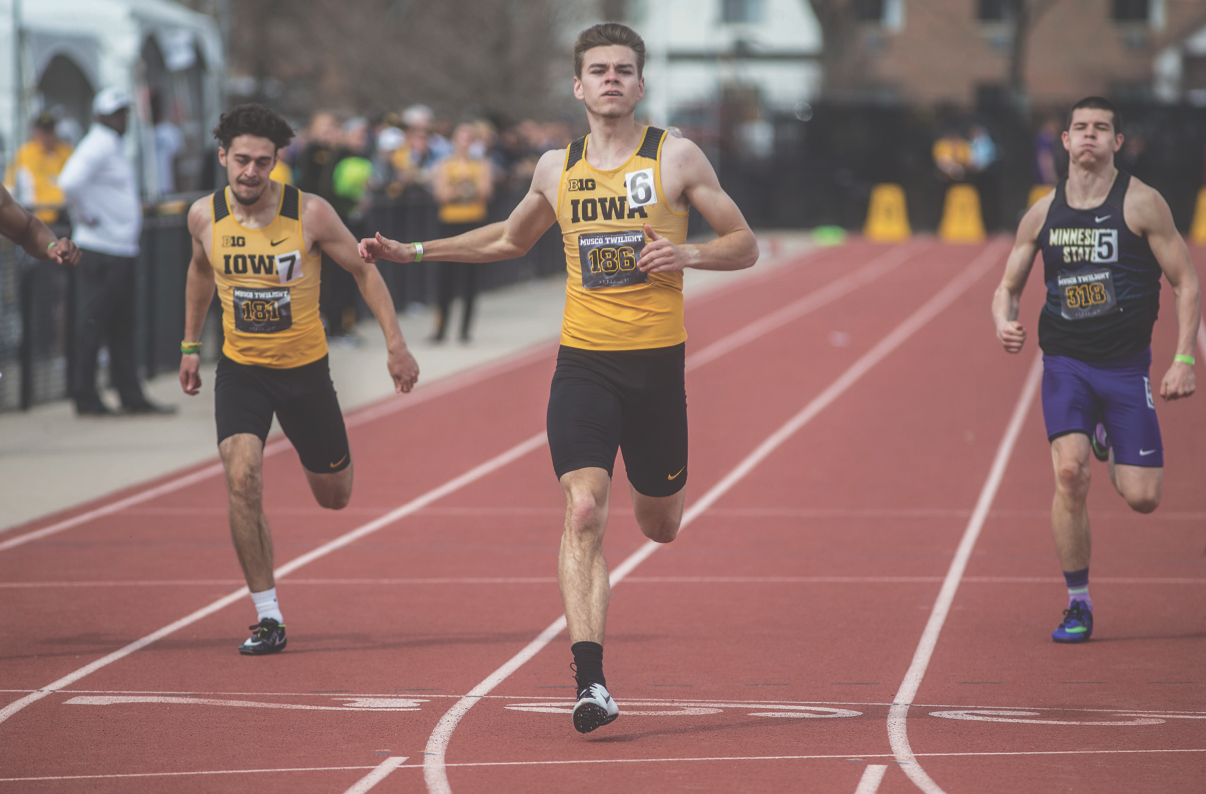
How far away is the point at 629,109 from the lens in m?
5.63

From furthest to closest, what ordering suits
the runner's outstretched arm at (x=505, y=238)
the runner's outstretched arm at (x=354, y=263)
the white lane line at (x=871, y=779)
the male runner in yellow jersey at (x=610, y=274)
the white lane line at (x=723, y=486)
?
the runner's outstretched arm at (x=354, y=263), the runner's outstretched arm at (x=505, y=238), the male runner in yellow jersey at (x=610, y=274), the white lane line at (x=723, y=486), the white lane line at (x=871, y=779)

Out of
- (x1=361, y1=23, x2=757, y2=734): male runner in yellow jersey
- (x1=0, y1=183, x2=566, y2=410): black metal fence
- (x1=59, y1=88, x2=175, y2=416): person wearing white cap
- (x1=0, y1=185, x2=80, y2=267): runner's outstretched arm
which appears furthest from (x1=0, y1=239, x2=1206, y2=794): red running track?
(x1=0, y1=183, x2=566, y2=410): black metal fence

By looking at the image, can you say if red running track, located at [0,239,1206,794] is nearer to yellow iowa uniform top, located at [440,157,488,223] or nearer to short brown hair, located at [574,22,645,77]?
short brown hair, located at [574,22,645,77]

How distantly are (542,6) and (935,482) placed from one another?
3561cm

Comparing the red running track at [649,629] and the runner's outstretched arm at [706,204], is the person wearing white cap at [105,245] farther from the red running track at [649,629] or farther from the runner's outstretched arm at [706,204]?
the runner's outstretched arm at [706,204]

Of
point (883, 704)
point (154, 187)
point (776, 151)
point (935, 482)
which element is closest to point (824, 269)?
point (776, 151)

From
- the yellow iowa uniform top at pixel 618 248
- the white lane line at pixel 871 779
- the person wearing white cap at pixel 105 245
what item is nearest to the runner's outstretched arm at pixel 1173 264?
the yellow iowa uniform top at pixel 618 248

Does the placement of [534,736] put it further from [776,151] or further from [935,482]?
[776,151]

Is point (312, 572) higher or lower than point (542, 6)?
lower

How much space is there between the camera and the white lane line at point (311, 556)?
6.10 m

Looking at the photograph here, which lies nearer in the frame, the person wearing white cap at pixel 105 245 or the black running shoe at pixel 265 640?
the black running shoe at pixel 265 640

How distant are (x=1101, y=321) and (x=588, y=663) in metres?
2.83

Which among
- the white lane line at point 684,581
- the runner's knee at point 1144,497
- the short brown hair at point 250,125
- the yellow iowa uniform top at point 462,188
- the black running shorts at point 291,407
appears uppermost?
the short brown hair at point 250,125

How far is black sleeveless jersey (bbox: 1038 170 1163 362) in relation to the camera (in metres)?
6.76
